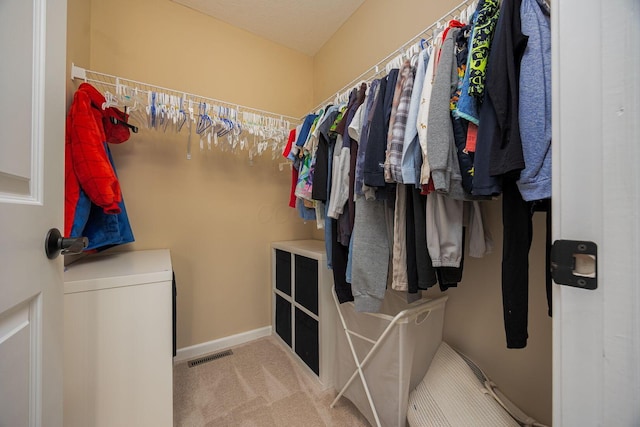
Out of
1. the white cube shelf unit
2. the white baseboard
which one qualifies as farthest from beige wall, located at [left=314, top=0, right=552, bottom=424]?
the white baseboard

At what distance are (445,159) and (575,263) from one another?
1.42 feet

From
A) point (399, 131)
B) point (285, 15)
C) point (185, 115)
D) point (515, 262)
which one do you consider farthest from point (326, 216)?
point (285, 15)

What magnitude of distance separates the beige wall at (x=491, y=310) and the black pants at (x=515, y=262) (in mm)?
378

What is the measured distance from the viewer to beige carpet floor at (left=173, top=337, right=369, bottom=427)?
121 centimetres

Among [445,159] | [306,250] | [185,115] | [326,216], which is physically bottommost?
[306,250]

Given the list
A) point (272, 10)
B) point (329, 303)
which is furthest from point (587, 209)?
point (272, 10)

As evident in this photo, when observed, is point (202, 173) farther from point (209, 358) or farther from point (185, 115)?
→ point (209, 358)

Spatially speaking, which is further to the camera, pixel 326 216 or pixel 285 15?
pixel 285 15

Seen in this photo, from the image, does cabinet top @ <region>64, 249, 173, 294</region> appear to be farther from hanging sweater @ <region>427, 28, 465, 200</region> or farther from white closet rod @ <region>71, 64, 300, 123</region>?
hanging sweater @ <region>427, 28, 465, 200</region>

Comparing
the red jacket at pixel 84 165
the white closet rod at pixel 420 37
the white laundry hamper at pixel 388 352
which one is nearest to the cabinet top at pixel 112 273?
the red jacket at pixel 84 165

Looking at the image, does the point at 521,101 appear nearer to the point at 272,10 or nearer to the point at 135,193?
the point at 272,10

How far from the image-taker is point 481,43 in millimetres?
688

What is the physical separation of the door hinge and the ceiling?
2.21 m

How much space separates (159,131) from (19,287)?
63.0 inches
